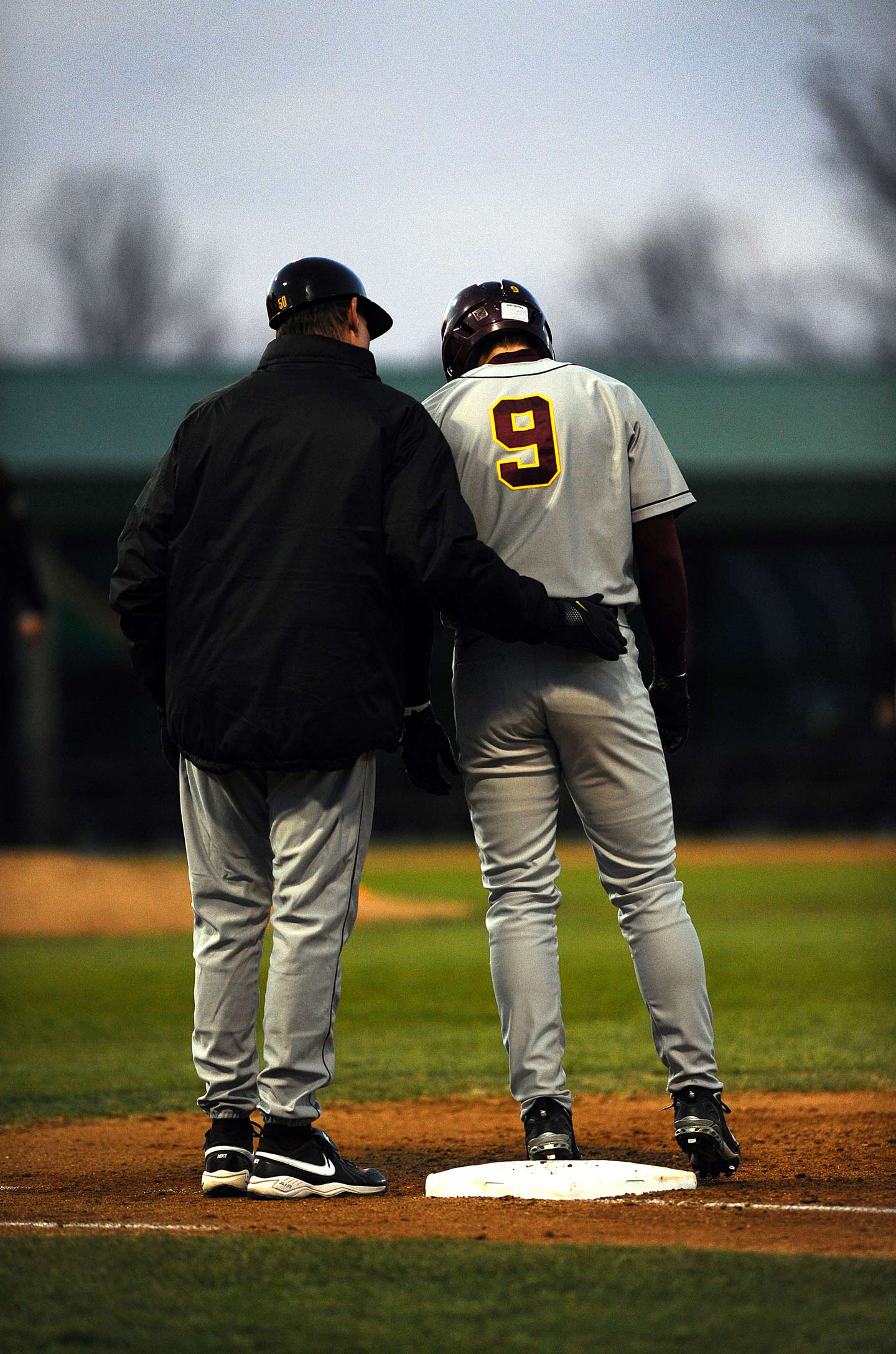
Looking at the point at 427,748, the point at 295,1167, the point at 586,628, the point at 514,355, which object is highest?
→ the point at 514,355

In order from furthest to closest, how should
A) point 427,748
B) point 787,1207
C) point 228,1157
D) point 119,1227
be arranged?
point 427,748, point 228,1157, point 787,1207, point 119,1227

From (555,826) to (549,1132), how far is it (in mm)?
664

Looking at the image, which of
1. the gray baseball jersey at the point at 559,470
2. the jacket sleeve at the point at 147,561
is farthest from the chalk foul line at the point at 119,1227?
the gray baseball jersey at the point at 559,470

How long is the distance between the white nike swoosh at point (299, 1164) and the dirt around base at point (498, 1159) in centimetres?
6

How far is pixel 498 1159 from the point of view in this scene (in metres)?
4.14

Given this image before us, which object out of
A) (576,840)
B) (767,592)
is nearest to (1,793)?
(576,840)

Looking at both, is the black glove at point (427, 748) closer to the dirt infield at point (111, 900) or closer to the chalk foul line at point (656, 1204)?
the chalk foul line at point (656, 1204)

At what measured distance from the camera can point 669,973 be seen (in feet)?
12.2

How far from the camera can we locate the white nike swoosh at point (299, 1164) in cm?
351

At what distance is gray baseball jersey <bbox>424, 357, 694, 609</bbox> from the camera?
3740 millimetres

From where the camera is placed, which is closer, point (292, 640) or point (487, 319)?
point (292, 640)

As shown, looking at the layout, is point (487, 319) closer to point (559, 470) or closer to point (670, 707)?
point (559, 470)

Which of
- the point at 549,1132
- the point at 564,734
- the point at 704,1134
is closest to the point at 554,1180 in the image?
the point at 549,1132

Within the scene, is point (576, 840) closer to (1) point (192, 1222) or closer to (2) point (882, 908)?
(2) point (882, 908)
